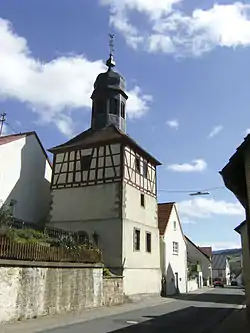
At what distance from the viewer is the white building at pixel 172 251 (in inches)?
1481

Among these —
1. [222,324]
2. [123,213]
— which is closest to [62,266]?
[222,324]

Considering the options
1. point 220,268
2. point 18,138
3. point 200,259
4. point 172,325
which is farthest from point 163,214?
point 220,268

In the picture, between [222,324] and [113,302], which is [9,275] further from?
[113,302]

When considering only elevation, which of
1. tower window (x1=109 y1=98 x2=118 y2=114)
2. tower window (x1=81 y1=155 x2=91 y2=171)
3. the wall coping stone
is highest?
tower window (x1=109 y1=98 x2=118 y2=114)

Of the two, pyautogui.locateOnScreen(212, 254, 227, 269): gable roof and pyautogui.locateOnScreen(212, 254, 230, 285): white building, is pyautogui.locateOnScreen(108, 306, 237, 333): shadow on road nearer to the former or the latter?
pyautogui.locateOnScreen(212, 254, 230, 285): white building

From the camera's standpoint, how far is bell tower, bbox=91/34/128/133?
3434 centimetres

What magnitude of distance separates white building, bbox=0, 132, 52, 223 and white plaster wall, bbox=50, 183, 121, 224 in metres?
2.17

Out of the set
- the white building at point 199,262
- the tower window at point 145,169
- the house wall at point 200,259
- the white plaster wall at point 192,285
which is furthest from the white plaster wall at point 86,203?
the house wall at point 200,259

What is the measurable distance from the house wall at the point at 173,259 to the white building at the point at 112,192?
440 cm

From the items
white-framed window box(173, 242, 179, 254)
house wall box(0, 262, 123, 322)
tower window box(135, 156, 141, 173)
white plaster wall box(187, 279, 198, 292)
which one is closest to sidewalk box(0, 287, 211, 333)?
house wall box(0, 262, 123, 322)

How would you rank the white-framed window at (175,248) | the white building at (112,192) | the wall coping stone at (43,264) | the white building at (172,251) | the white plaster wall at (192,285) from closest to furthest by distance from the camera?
the wall coping stone at (43,264)
the white building at (112,192)
the white building at (172,251)
the white-framed window at (175,248)
the white plaster wall at (192,285)

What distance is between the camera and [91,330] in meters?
13.3

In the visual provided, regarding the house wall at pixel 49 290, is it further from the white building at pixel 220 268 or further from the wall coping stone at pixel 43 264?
the white building at pixel 220 268

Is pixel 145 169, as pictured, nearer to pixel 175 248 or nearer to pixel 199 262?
pixel 175 248
